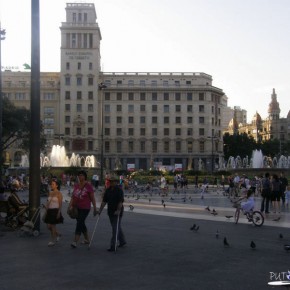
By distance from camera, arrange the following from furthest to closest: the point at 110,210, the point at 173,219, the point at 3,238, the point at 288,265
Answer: the point at 173,219, the point at 3,238, the point at 110,210, the point at 288,265

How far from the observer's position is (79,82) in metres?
95.8

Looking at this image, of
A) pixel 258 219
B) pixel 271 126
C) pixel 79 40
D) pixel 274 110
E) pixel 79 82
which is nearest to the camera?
pixel 258 219

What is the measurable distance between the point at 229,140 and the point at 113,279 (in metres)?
103

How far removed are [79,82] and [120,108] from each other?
979cm

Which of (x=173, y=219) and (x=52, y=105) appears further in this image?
(x=52, y=105)

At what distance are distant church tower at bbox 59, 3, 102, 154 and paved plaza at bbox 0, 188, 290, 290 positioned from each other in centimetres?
8228

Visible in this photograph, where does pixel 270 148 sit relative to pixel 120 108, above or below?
below

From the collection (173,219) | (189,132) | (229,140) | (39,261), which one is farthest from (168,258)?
(229,140)

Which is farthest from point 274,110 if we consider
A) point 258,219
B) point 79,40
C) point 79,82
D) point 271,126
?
point 258,219

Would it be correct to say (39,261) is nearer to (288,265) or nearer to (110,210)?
(110,210)

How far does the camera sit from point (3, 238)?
479 inches

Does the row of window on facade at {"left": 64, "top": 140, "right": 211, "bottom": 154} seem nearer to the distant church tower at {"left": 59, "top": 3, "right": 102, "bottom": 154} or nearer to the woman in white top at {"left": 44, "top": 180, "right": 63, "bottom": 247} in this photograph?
the distant church tower at {"left": 59, "top": 3, "right": 102, "bottom": 154}

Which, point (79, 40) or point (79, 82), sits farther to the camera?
point (79, 40)

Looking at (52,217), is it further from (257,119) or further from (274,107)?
(274,107)
